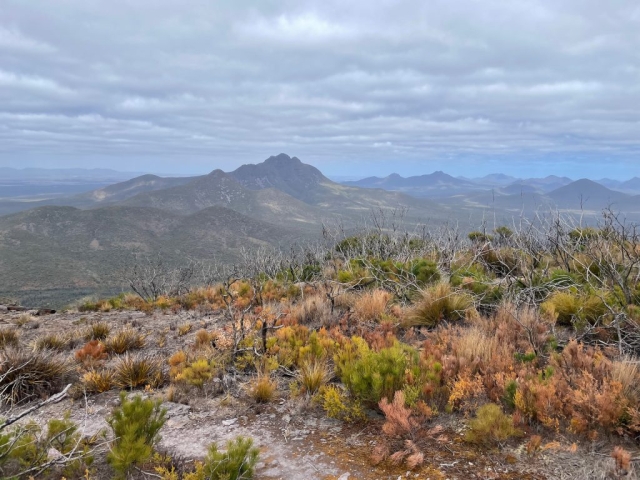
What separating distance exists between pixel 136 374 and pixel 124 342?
6.73 feet

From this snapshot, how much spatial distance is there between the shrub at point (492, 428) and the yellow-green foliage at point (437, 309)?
3.58 m

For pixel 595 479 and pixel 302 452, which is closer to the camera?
pixel 595 479

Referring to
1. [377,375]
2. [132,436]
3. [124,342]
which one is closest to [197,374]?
[132,436]

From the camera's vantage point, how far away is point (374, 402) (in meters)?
4.40

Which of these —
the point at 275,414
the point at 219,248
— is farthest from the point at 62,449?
the point at 219,248

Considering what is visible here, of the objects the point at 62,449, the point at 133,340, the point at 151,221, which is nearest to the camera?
the point at 62,449

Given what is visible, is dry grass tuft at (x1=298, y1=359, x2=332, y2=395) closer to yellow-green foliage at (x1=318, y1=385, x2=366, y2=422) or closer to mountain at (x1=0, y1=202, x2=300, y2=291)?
yellow-green foliage at (x1=318, y1=385, x2=366, y2=422)

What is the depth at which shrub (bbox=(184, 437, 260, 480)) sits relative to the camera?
3.18 metres

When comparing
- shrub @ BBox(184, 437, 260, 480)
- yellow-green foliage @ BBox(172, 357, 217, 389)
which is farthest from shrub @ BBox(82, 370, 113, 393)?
shrub @ BBox(184, 437, 260, 480)

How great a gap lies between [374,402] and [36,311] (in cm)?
1302

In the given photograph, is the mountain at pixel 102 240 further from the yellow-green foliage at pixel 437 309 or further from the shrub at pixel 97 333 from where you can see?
the yellow-green foliage at pixel 437 309

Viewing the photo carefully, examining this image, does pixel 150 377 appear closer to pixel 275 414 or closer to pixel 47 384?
pixel 47 384

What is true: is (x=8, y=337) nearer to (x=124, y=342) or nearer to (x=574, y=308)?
(x=124, y=342)

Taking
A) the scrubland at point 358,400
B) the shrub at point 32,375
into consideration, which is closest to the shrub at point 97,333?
the scrubland at point 358,400
